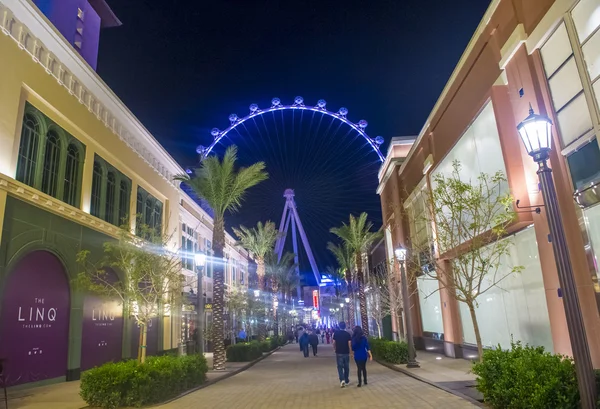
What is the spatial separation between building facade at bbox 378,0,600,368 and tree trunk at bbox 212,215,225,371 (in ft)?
37.3

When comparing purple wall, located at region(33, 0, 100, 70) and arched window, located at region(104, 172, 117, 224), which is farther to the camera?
purple wall, located at region(33, 0, 100, 70)

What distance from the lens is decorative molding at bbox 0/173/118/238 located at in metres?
14.7

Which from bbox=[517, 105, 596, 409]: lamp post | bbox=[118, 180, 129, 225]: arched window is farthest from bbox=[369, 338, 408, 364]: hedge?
bbox=[517, 105, 596, 409]: lamp post

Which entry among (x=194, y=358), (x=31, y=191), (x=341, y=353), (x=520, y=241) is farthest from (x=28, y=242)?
(x=520, y=241)

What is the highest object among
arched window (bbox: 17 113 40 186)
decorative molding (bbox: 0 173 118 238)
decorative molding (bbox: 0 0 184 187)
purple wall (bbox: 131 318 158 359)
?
decorative molding (bbox: 0 0 184 187)

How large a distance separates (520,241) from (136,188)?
20163 millimetres

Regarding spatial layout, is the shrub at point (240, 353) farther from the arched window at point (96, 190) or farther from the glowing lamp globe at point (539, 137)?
the glowing lamp globe at point (539, 137)

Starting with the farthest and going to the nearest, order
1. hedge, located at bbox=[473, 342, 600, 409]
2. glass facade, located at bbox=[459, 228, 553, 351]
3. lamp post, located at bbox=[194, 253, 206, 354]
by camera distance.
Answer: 1. lamp post, located at bbox=[194, 253, 206, 354]
2. glass facade, located at bbox=[459, 228, 553, 351]
3. hedge, located at bbox=[473, 342, 600, 409]

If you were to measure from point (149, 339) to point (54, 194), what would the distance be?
12.2 metres

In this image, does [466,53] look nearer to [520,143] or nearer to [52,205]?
[520,143]

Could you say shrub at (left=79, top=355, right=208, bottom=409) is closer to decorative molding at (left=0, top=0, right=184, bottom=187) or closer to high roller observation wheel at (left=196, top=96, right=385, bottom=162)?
decorative molding at (left=0, top=0, right=184, bottom=187)

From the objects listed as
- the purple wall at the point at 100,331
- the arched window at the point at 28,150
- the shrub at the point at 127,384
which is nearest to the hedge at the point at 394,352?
the shrub at the point at 127,384

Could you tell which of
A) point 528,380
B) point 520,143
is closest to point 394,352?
point 520,143

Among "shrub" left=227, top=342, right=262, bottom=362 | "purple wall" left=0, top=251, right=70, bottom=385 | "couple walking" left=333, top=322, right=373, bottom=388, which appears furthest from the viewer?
"shrub" left=227, top=342, right=262, bottom=362
